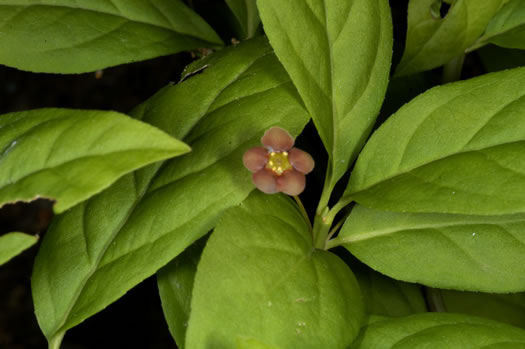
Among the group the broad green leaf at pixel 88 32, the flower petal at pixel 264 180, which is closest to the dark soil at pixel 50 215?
the broad green leaf at pixel 88 32

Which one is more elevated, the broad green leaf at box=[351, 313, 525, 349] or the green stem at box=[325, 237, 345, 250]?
the green stem at box=[325, 237, 345, 250]

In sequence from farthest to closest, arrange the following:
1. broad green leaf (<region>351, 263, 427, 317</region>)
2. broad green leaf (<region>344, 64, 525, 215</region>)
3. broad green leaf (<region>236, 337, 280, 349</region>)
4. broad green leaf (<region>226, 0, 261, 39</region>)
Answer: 1. broad green leaf (<region>226, 0, 261, 39</region>)
2. broad green leaf (<region>351, 263, 427, 317</region>)
3. broad green leaf (<region>344, 64, 525, 215</region>)
4. broad green leaf (<region>236, 337, 280, 349</region>)

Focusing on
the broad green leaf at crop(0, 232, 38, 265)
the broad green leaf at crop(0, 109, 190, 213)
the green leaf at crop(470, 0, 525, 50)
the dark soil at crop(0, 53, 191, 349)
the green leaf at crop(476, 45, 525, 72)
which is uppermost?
the broad green leaf at crop(0, 109, 190, 213)

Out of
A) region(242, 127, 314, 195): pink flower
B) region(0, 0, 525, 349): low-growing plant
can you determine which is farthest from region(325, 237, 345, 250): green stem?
region(242, 127, 314, 195): pink flower

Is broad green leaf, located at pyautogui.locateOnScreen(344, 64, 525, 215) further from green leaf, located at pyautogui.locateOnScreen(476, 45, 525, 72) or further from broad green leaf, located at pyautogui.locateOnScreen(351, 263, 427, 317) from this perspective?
green leaf, located at pyautogui.locateOnScreen(476, 45, 525, 72)

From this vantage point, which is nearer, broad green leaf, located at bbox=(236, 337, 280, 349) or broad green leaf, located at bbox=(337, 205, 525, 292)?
broad green leaf, located at bbox=(236, 337, 280, 349)

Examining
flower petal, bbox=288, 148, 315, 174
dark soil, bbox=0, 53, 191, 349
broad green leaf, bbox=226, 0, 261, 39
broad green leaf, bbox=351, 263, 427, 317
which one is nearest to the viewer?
flower petal, bbox=288, 148, 315, 174

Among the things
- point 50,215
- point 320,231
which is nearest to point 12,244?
point 320,231

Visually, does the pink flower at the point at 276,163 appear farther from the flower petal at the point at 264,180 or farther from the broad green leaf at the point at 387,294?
the broad green leaf at the point at 387,294
